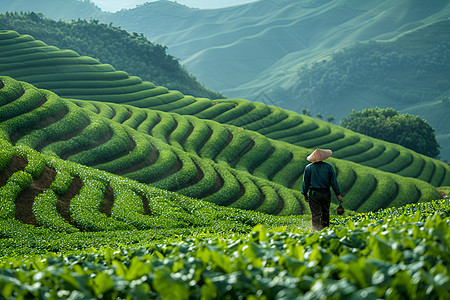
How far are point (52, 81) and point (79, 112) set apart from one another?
1077 inches

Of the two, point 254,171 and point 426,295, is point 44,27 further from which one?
point 426,295

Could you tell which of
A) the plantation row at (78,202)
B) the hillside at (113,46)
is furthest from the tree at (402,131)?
the plantation row at (78,202)

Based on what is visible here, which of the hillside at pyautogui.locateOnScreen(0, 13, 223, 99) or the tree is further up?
the hillside at pyautogui.locateOnScreen(0, 13, 223, 99)

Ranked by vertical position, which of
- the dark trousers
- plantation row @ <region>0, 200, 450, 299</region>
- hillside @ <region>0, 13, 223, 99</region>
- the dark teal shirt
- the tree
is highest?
hillside @ <region>0, 13, 223, 99</region>

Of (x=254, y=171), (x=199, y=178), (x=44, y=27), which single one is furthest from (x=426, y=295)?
(x=44, y=27)

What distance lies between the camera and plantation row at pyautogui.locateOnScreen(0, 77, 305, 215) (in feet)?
90.2

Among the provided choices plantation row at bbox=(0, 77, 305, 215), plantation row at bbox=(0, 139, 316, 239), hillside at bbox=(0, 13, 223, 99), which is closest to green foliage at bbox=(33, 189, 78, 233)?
plantation row at bbox=(0, 139, 316, 239)

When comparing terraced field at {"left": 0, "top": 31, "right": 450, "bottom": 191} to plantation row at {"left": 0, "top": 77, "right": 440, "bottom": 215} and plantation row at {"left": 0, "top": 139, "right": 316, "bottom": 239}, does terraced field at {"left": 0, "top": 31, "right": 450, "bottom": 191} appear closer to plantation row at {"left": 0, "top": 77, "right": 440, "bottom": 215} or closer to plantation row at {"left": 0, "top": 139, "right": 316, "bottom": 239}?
plantation row at {"left": 0, "top": 77, "right": 440, "bottom": 215}

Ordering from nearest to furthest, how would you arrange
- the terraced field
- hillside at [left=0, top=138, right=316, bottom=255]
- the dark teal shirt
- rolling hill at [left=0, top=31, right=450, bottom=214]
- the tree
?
the dark teal shirt
hillside at [left=0, top=138, right=316, bottom=255]
rolling hill at [left=0, top=31, right=450, bottom=214]
the terraced field
the tree

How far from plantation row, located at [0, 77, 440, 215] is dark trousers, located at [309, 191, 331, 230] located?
14.9 metres

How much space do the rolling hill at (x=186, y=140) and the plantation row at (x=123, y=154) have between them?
79mm

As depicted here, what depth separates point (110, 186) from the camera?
21.5 m

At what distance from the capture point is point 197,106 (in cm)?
5650

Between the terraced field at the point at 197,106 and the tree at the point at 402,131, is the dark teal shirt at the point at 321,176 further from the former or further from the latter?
the tree at the point at 402,131
